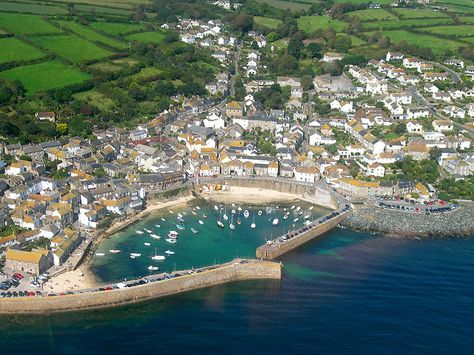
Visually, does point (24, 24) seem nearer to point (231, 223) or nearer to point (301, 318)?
point (231, 223)

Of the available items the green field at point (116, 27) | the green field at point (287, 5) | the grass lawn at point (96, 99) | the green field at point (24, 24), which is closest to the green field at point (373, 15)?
the green field at point (287, 5)

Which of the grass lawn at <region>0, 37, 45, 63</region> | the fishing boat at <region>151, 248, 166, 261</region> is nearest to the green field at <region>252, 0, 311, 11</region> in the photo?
the grass lawn at <region>0, 37, 45, 63</region>

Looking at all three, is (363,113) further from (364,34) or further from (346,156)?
(364,34)

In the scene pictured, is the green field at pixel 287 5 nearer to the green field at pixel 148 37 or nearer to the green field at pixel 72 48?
the green field at pixel 148 37

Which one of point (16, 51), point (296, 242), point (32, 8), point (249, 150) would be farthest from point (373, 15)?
point (296, 242)

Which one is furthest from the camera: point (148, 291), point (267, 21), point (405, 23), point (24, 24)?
point (267, 21)

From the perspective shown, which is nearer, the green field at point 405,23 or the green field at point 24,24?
the green field at point 24,24
